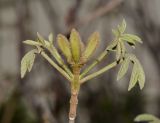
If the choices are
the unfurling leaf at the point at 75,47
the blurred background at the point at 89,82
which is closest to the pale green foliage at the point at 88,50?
the unfurling leaf at the point at 75,47

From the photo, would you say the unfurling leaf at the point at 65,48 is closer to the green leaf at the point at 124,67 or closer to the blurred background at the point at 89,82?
the green leaf at the point at 124,67

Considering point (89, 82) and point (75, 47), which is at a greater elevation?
point (89, 82)

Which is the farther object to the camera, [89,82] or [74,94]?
[89,82]

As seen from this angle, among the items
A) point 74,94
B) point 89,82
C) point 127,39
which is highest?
point 89,82

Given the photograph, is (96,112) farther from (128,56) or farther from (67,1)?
(128,56)

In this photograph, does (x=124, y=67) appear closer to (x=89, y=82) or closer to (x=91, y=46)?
(x=91, y=46)

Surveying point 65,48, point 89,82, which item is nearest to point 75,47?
point 65,48

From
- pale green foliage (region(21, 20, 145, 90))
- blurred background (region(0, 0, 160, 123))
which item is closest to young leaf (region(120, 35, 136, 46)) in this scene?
pale green foliage (region(21, 20, 145, 90))

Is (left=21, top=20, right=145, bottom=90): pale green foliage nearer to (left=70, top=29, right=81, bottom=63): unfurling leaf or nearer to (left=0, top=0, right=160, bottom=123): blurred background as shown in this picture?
(left=70, top=29, right=81, bottom=63): unfurling leaf
